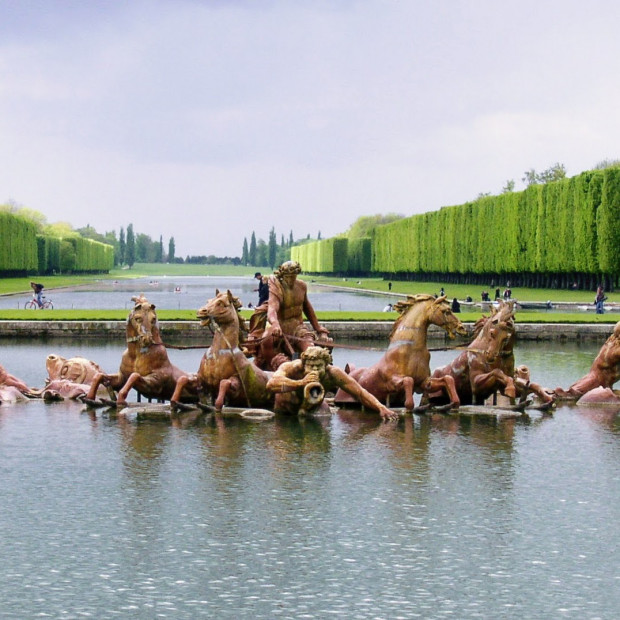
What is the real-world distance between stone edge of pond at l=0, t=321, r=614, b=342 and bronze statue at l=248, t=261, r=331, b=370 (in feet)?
37.7

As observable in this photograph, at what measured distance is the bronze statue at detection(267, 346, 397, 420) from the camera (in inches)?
476

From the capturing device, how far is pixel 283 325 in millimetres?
13492

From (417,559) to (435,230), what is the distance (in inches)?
2790

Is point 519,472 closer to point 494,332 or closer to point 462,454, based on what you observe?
point 462,454

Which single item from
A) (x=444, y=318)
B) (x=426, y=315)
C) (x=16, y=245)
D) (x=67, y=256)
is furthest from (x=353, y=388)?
(x=67, y=256)

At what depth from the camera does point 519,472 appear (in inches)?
375

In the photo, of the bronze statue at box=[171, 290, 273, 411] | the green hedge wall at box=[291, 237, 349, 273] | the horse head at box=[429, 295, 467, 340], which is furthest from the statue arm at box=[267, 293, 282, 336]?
the green hedge wall at box=[291, 237, 349, 273]

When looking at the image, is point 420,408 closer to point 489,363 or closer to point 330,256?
point 489,363

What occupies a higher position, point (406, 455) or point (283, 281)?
point (283, 281)

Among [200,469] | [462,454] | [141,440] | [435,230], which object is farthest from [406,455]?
[435,230]

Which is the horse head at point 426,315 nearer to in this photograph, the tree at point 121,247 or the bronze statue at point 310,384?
the bronze statue at point 310,384

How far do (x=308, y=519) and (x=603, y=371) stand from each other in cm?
739

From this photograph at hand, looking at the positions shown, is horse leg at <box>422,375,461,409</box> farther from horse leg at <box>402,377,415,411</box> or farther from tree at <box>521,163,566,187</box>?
tree at <box>521,163,566,187</box>

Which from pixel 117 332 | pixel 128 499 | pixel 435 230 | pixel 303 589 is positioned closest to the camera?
pixel 303 589
